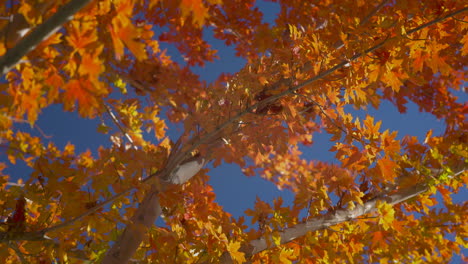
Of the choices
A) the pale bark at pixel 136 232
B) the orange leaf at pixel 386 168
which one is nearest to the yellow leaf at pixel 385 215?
the orange leaf at pixel 386 168

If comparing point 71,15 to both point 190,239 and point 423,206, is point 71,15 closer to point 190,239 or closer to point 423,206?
point 190,239

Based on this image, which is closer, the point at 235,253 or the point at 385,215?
the point at 235,253

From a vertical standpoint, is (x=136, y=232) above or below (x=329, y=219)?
above

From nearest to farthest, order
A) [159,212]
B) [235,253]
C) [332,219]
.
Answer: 1. [235,253]
2. [159,212]
3. [332,219]

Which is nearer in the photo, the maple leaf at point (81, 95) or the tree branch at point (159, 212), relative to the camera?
the maple leaf at point (81, 95)

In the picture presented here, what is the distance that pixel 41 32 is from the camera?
0.87 metres

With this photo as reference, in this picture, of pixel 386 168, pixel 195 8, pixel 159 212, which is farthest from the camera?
pixel 159 212

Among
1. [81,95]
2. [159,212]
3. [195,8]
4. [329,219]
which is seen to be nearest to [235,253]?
[159,212]

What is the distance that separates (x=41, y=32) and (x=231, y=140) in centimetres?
138

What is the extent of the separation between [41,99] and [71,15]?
0.47m

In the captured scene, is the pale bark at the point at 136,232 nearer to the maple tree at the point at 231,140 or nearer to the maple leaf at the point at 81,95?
the maple tree at the point at 231,140

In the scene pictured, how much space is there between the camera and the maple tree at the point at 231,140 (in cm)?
110

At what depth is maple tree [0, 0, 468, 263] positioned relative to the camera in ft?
3.61

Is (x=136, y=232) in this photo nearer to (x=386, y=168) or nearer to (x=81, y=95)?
(x=81, y=95)
